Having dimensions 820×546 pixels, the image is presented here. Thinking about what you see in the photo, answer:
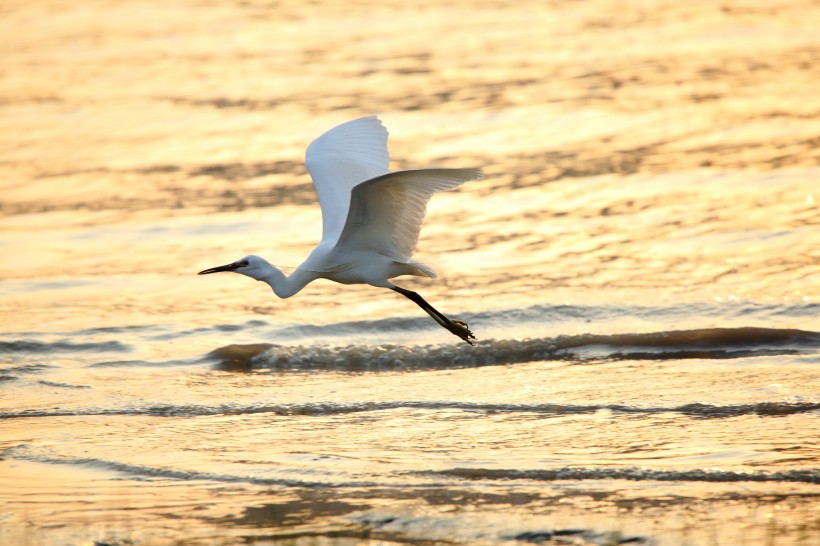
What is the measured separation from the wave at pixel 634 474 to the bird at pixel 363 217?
5.08ft

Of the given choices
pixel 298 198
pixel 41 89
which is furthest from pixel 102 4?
pixel 298 198

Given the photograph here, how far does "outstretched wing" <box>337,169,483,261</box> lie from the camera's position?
280 inches

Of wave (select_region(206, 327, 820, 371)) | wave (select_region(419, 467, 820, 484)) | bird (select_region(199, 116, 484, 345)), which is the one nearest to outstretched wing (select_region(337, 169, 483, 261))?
bird (select_region(199, 116, 484, 345))

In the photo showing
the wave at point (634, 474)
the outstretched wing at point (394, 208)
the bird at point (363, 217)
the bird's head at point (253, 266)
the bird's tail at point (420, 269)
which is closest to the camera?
the wave at point (634, 474)

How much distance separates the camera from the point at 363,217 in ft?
26.0

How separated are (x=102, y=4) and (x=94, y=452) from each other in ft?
54.1

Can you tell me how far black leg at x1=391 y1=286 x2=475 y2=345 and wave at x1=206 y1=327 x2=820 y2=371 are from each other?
40 centimetres

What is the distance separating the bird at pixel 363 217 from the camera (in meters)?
7.45

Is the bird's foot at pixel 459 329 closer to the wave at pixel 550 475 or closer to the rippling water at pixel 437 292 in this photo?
the rippling water at pixel 437 292

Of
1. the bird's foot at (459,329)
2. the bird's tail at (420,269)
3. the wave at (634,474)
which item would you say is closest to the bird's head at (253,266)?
the bird's tail at (420,269)

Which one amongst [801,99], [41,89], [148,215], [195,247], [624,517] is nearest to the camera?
[624,517]

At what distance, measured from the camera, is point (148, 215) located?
12766 millimetres

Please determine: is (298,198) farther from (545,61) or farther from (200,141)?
(545,61)

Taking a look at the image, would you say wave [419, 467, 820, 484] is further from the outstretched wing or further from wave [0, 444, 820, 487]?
the outstretched wing
